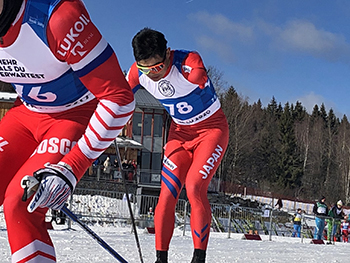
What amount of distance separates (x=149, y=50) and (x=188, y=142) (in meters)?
1.04

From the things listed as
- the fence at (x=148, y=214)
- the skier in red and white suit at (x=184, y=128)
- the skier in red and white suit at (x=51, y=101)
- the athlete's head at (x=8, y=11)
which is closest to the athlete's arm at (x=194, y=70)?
the skier in red and white suit at (x=184, y=128)

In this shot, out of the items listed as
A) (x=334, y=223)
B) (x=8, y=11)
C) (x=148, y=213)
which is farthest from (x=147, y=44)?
(x=334, y=223)

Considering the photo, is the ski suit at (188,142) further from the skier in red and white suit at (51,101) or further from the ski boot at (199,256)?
the skier in red and white suit at (51,101)

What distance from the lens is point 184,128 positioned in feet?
16.1

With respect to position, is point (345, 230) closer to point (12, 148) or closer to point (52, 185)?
point (12, 148)

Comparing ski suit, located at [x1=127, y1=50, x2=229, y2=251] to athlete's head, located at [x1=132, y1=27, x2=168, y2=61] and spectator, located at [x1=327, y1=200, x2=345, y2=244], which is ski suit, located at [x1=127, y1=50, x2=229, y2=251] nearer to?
athlete's head, located at [x1=132, y1=27, x2=168, y2=61]

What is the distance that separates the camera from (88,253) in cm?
543

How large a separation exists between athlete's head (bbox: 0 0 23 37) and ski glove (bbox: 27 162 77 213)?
0.70m

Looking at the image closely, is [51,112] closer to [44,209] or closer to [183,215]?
[44,209]

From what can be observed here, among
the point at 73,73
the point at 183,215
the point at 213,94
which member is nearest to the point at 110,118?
the point at 73,73

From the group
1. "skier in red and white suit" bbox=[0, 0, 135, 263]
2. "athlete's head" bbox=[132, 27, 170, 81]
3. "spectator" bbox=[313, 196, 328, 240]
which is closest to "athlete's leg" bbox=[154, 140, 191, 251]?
"athlete's head" bbox=[132, 27, 170, 81]

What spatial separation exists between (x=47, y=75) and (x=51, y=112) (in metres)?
0.29

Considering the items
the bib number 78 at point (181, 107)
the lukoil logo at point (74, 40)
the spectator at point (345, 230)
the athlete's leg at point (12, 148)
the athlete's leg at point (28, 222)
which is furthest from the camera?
the spectator at point (345, 230)

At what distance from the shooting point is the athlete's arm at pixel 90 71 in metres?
2.34
